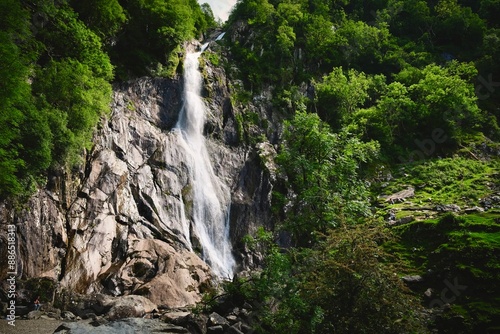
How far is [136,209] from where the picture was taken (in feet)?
85.8

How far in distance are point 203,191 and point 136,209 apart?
22.9 feet

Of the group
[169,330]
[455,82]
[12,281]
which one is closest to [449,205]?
[455,82]

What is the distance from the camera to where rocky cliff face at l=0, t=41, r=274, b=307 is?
66.3 ft

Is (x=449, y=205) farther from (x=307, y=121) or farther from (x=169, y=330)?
(x=169, y=330)

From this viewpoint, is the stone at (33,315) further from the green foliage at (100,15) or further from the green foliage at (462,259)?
the green foliage at (100,15)

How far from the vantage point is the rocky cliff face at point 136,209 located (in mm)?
20203

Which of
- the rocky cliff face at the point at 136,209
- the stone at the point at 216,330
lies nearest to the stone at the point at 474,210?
the rocky cliff face at the point at 136,209

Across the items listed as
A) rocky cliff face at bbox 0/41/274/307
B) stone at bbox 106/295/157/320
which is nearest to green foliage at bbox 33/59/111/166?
rocky cliff face at bbox 0/41/274/307

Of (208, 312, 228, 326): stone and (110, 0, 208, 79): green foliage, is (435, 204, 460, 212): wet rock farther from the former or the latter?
(110, 0, 208, 79): green foliage

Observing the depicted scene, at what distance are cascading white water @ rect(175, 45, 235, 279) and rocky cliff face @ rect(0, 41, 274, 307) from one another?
75 centimetres

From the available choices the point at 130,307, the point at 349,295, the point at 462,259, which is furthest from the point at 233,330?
the point at 462,259

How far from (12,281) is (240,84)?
111ft

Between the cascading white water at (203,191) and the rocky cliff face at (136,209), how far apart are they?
753 mm

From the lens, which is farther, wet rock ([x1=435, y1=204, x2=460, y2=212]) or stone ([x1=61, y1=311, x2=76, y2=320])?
wet rock ([x1=435, y1=204, x2=460, y2=212])
